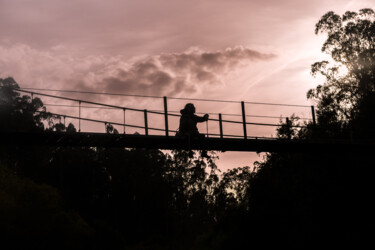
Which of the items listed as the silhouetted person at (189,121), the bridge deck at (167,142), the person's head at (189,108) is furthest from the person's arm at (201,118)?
the bridge deck at (167,142)

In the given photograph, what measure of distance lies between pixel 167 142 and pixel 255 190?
20392 millimetres

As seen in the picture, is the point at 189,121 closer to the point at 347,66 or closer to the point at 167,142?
the point at 167,142

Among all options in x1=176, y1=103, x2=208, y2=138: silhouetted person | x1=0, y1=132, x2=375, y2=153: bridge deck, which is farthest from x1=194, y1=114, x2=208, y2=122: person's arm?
x1=0, y1=132, x2=375, y2=153: bridge deck

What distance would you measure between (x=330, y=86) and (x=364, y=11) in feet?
20.3

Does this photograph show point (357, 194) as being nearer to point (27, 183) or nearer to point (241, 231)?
point (241, 231)

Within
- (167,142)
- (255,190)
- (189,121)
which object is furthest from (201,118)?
(255,190)

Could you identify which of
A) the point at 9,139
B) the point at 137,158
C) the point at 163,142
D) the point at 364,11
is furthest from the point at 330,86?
the point at 137,158

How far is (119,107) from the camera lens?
16891mm

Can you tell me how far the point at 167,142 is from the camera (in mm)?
17719

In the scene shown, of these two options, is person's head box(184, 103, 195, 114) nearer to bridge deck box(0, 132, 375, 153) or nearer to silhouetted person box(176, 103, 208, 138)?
silhouetted person box(176, 103, 208, 138)

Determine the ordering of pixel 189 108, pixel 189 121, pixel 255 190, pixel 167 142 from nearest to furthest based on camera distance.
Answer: pixel 167 142 → pixel 189 121 → pixel 189 108 → pixel 255 190

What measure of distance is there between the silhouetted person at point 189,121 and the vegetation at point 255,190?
0.77m

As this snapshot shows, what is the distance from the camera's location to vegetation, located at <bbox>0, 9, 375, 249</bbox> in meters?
30.4

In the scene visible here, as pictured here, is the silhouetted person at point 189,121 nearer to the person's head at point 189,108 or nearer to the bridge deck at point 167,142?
the person's head at point 189,108
